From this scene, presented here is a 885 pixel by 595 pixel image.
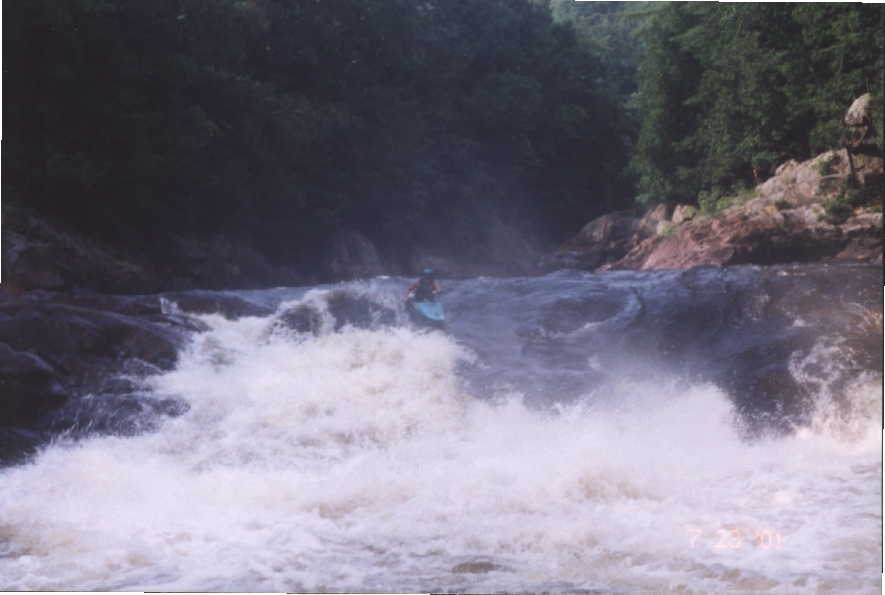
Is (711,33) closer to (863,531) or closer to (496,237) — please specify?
(863,531)

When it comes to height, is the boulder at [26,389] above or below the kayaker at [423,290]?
below

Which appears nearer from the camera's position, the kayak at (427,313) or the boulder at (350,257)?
the kayak at (427,313)

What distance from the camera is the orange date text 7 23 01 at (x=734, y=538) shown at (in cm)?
341

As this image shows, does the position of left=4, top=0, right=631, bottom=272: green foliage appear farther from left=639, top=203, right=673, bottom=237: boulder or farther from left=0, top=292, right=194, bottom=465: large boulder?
left=0, top=292, right=194, bottom=465: large boulder

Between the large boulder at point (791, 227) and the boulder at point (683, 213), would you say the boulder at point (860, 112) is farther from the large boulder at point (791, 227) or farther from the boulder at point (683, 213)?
the boulder at point (683, 213)

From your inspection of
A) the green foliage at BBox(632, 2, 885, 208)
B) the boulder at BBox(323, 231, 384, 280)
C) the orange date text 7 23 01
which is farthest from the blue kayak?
the orange date text 7 23 01

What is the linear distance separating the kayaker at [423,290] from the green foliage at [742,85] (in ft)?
6.05

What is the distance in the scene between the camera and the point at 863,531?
11.6ft

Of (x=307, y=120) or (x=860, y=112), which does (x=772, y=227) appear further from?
(x=307, y=120)

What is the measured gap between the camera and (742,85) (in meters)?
5.35

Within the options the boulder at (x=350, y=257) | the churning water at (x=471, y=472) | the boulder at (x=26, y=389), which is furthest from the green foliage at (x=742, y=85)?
the boulder at (x=350, y=257)

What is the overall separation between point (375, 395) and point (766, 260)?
313cm

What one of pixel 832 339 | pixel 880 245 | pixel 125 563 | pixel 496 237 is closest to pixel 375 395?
pixel 125 563

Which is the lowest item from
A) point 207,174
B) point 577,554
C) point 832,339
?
A: point 577,554
